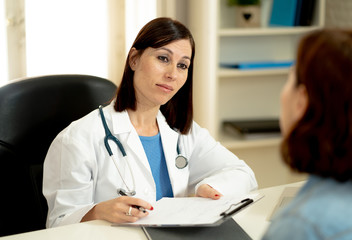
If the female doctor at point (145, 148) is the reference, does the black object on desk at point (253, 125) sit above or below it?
below

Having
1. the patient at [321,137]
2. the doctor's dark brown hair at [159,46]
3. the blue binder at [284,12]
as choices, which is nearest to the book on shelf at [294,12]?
the blue binder at [284,12]

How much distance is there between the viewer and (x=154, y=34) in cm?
157

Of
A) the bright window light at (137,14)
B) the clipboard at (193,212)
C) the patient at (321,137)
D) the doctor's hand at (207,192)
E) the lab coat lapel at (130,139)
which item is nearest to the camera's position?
the patient at (321,137)

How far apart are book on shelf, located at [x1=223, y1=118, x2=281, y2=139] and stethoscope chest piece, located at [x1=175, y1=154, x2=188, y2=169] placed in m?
1.18

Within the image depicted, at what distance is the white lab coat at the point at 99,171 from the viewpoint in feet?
4.68

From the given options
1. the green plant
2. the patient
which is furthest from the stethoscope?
the green plant

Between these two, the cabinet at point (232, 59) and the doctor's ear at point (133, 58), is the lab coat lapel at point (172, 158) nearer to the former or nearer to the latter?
the doctor's ear at point (133, 58)

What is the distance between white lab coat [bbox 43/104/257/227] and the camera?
143cm

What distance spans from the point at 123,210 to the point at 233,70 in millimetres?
1676

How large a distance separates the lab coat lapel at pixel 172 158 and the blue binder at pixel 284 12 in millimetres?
1436

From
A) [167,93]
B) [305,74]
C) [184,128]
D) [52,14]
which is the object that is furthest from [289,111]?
[52,14]

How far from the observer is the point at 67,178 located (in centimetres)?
144

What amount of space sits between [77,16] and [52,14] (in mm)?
126

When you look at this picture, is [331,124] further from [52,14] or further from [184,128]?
[52,14]
